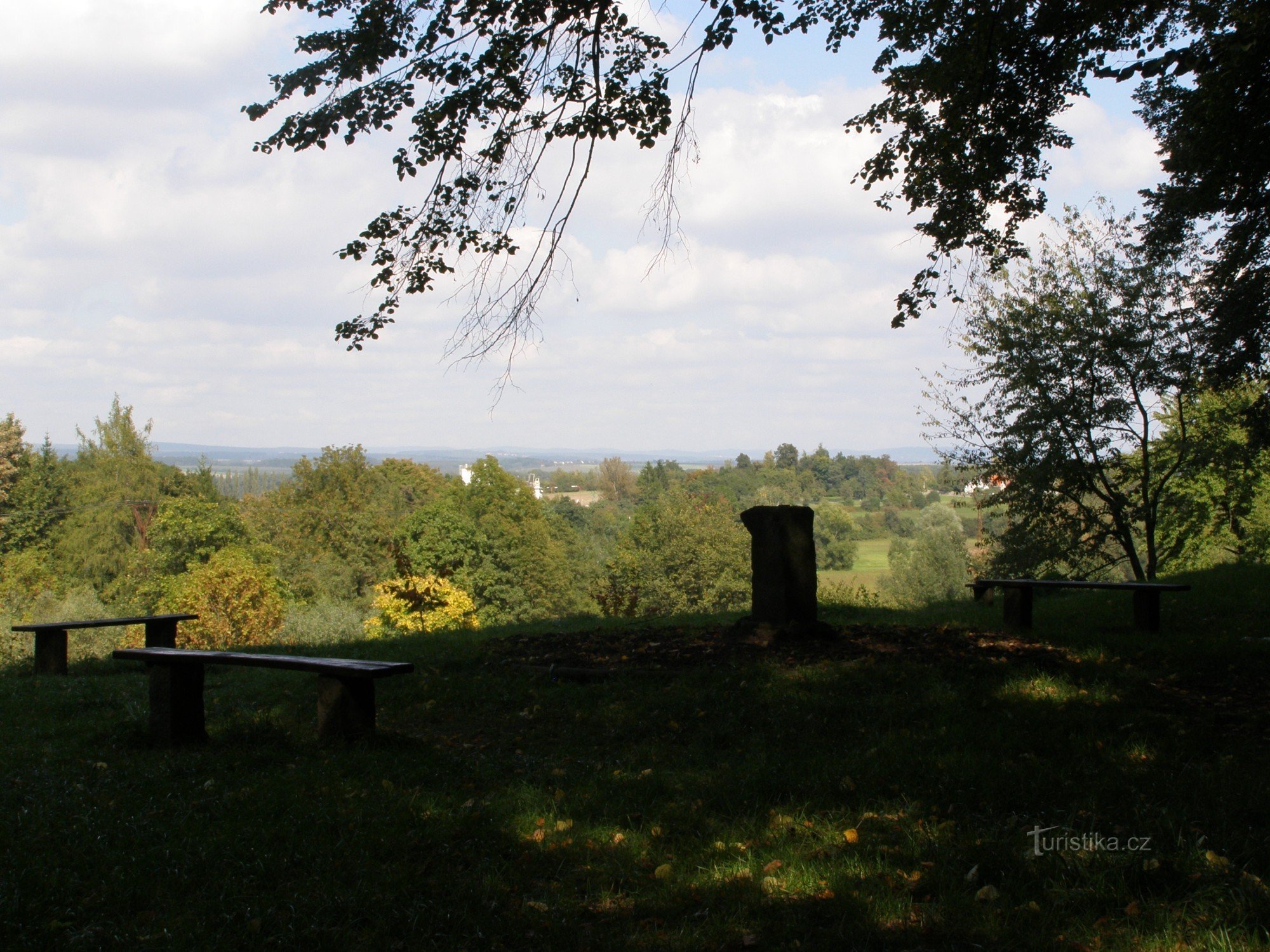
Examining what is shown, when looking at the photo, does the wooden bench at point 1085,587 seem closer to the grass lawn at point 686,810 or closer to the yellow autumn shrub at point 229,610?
the grass lawn at point 686,810

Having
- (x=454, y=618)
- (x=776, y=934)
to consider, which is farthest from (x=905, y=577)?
(x=776, y=934)

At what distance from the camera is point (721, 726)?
5488mm

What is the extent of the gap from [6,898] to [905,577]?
47.3 meters

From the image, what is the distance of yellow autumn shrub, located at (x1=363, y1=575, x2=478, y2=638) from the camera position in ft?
79.9

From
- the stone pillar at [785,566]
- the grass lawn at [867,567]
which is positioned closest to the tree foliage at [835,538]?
the grass lawn at [867,567]

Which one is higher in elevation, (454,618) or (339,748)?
(339,748)

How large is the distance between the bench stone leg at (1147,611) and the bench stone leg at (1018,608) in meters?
0.94

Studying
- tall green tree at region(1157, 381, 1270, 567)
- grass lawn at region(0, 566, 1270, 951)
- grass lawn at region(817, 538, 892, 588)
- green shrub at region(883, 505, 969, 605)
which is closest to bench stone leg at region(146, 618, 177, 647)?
grass lawn at region(0, 566, 1270, 951)

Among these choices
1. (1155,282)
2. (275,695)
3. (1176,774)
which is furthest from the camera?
(1155,282)

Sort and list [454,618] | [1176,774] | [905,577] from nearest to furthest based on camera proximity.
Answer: [1176,774], [454,618], [905,577]

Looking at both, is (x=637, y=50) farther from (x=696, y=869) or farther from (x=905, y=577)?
(x=905, y=577)

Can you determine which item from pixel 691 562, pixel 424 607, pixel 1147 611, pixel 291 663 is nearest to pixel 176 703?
pixel 291 663

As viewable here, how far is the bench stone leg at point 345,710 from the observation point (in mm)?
5207

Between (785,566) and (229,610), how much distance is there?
28.7 m
